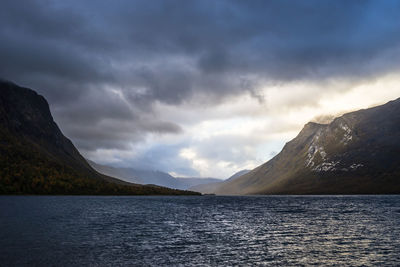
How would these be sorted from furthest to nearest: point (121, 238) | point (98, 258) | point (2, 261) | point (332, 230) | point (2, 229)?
point (332, 230), point (2, 229), point (121, 238), point (98, 258), point (2, 261)

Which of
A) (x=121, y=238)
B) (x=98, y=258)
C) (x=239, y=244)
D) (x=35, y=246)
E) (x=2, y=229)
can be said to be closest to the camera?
(x=98, y=258)

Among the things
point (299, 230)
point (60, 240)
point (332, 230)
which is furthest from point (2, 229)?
point (332, 230)

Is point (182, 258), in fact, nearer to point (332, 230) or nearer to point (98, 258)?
point (98, 258)

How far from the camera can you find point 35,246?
2149 inches

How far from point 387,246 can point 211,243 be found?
29988 mm

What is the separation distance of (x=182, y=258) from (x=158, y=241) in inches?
660

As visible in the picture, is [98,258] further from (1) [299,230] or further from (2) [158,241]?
(1) [299,230]

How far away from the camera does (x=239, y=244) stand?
196 ft

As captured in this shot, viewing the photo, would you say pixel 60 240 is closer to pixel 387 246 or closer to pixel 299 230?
pixel 299 230

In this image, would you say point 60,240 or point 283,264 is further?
→ point 60,240

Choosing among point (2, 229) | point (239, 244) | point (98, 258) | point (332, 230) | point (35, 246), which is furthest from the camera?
point (332, 230)

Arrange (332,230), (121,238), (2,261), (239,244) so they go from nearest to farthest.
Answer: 1. (2,261)
2. (239,244)
3. (121,238)
4. (332,230)

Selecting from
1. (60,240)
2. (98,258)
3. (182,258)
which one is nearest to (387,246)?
(182,258)

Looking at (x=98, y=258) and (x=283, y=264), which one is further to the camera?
(x=98, y=258)
